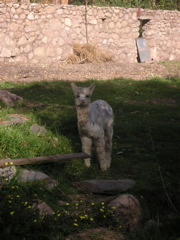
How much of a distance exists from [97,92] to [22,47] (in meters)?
5.34

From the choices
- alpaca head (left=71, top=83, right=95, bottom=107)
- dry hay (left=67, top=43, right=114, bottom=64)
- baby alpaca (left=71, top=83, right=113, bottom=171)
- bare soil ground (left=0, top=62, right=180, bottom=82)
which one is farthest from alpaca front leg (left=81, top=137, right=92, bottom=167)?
dry hay (left=67, top=43, right=114, bottom=64)

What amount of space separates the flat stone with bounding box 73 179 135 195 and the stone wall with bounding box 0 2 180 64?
10.1 m

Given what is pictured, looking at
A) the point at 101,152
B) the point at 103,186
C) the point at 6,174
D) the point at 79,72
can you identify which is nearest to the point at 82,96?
the point at 101,152

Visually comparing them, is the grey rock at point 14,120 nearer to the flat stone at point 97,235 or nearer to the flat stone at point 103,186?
the flat stone at point 103,186

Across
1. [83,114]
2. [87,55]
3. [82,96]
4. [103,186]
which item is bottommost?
[87,55]

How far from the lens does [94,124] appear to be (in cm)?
541

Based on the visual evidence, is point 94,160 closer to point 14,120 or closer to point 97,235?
point 14,120

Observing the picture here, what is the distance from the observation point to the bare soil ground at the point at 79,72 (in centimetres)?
1227

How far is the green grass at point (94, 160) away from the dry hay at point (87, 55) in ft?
14.9

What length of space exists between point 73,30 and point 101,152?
36.5 feet

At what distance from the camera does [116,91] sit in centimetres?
1069

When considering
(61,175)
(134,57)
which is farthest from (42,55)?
(61,175)

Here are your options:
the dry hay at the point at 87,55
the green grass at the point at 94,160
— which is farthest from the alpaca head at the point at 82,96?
the dry hay at the point at 87,55

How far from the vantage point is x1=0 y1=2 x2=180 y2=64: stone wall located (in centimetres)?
1423
